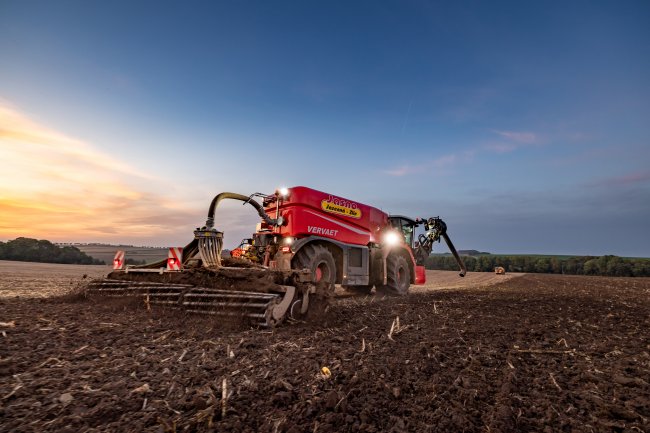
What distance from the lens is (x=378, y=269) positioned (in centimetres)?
1138

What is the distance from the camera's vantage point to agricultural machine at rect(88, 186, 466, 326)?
5465 mm

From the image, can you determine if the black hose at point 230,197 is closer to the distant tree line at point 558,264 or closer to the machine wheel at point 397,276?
the machine wheel at point 397,276

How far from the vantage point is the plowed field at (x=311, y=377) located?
90.5 inches

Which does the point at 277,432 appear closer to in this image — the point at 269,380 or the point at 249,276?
the point at 269,380

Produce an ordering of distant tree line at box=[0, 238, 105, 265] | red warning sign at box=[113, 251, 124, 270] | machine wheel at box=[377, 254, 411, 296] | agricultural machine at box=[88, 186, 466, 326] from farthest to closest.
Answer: distant tree line at box=[0, 238, 105, 265], machine wheel at box=[377, 254, 411, 296], red warning sign at box=[113, 251, 124, 270], agricultural machine at box=[88, 186, 466, 326]

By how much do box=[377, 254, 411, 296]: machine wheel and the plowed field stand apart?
20.2 ft

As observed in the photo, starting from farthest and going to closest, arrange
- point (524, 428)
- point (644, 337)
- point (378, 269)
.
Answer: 1. point (378, 269)
2. point (644, 337)
3. point (524, 428)

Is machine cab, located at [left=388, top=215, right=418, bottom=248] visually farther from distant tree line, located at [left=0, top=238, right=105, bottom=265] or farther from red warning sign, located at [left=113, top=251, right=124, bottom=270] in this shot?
distant tree line, located at [left=0, top=238, right=105, bottom=265]

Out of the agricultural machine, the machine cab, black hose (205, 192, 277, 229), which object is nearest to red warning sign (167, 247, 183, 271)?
the agricultural machine

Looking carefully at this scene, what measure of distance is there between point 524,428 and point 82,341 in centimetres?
437

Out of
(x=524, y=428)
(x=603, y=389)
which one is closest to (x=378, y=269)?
(x=603, y=389)

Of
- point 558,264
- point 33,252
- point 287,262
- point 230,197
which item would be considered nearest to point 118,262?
point 230,197

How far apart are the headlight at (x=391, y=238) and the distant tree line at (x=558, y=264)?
2498cm

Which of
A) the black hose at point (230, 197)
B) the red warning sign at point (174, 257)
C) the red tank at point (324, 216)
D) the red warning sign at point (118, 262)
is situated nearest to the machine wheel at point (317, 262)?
the red tank at point (324, 216)
